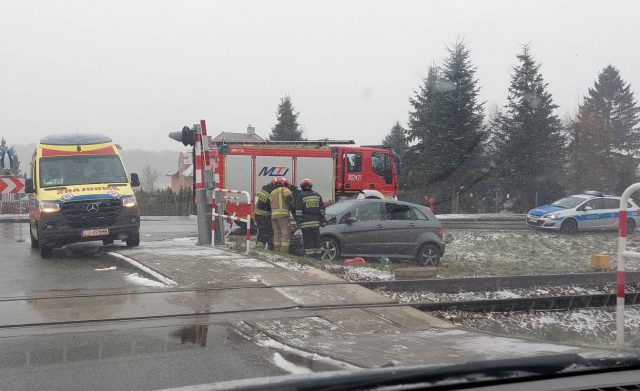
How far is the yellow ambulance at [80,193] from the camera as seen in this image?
1177 cm

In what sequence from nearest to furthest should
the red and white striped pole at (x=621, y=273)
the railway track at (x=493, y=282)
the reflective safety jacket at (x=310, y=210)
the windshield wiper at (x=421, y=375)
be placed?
the windshield wiper at (x=421, y=375) → the red and white striped pole at (x=621, y=273) → the railway track at (x=493, y=282) → the reflective safety jacket at (x=310, y=210)

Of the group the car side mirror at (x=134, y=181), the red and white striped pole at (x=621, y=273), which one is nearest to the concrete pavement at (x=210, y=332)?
the red and white striped pole at (x=621, y=273)

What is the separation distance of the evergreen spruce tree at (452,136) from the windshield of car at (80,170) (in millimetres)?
26264

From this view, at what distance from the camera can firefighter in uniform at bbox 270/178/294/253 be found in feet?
41.6

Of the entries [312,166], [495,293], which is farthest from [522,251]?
[312,166]

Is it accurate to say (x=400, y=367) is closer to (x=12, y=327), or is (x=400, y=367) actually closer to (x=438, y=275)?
(x=12, y=327)

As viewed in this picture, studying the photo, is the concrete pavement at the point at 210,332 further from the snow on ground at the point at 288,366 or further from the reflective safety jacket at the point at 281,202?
the reflective safety jacket at the point at 281,202

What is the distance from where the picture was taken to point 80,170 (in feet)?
41.6

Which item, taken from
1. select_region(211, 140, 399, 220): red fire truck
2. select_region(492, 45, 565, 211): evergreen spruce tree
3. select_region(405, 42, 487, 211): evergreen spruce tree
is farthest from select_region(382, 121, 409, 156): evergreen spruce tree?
select_region(211, 140, 399, 220): red fire truck

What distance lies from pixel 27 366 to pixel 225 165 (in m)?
13.7

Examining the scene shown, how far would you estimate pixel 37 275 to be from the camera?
989cm

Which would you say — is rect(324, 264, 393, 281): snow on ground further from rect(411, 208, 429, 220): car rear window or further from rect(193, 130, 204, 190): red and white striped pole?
rect(193, 130, 204, 190): red and white striped pole

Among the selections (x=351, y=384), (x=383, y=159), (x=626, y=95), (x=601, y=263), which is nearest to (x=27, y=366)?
(x=351, y=384)

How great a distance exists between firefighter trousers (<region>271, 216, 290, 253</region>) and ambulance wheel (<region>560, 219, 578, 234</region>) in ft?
38.0
